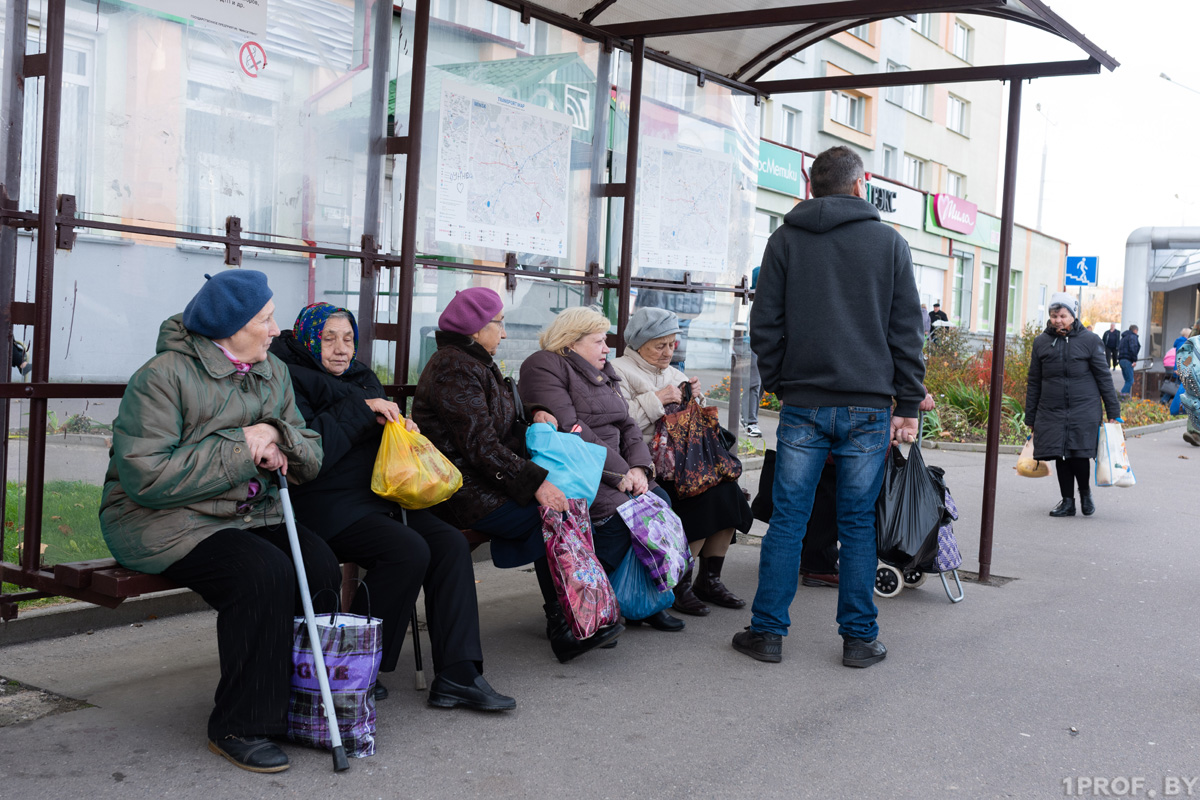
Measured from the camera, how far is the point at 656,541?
4.84 m

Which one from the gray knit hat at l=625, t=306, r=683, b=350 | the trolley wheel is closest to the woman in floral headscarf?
the gray knit hat at l=625, t=306, r=683, b=350

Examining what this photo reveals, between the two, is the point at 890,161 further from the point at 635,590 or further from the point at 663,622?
the point at 635,590

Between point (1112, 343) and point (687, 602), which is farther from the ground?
point (1112, 343)

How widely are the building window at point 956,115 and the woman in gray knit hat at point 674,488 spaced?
29.9 meters

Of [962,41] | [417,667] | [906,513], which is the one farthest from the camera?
[962,41]

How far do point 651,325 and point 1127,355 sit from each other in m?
22.3

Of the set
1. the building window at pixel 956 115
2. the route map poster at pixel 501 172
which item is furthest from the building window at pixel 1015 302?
the route map poster at pixel 501 172

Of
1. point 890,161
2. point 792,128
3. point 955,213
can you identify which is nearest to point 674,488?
point 792,128

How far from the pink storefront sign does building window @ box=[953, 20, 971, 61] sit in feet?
14.4

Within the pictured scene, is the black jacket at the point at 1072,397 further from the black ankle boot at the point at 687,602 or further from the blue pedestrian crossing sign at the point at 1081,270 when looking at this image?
the blue pedestrian crossing sign at the point at 1081,270

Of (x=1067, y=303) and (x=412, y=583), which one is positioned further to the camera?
(x=1067, y=303)

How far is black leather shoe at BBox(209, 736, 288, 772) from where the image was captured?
334cm

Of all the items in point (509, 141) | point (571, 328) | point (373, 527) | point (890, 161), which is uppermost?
point (890, 161)

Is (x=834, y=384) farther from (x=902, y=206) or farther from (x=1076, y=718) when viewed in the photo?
(x=902, y=206)
